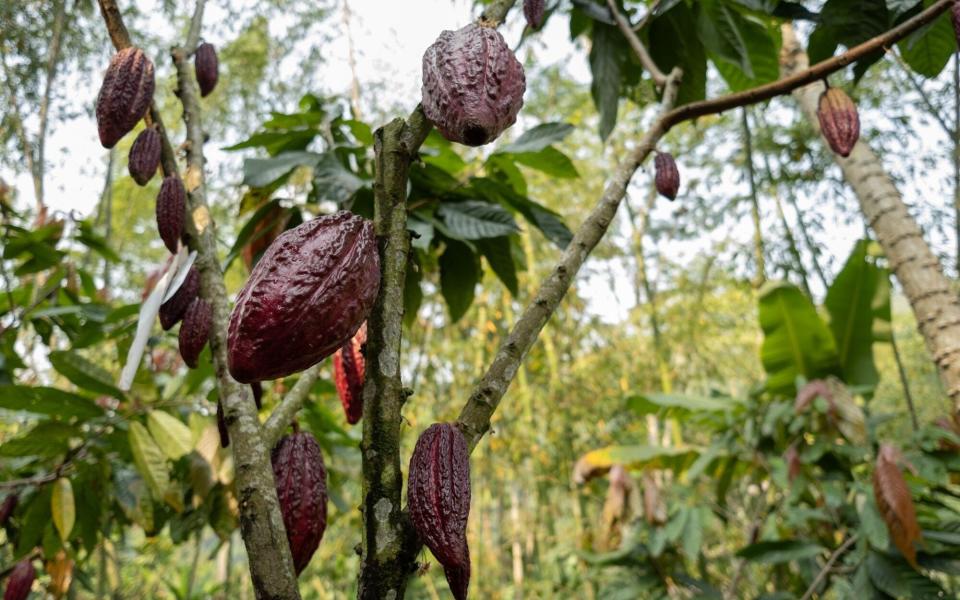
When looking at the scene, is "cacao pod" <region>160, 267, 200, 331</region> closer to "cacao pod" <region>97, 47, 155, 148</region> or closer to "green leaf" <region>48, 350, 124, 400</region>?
"cacao pod" <region>97, 47, 155, 148</region>

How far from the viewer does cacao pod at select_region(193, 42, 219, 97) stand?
0.87m

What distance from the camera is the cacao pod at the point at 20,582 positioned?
41.4 inches

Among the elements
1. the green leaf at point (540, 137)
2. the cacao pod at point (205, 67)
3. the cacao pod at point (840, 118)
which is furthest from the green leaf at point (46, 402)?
the cacao pod at point (840, 118)

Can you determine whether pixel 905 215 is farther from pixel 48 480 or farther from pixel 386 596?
pixel 48 480

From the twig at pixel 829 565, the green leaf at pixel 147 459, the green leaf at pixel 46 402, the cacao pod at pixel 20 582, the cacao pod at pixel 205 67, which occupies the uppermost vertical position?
the cacao pod at pixel 205 67

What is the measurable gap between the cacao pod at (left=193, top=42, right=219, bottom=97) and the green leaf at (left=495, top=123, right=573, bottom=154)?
426 mm

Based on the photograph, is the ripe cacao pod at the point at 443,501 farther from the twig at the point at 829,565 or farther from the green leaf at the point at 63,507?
the twig at the point at 829,565

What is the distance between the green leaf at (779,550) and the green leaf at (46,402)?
1658 millimetres

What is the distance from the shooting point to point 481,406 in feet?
1.49

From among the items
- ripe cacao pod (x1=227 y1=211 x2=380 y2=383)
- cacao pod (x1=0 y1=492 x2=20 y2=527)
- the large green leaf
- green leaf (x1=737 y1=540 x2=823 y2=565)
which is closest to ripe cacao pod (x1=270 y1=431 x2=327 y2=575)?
ripe cacao pod (x1=227 y1=211 x2=380 y2=383)

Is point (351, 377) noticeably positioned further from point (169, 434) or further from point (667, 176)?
point (169, 434)

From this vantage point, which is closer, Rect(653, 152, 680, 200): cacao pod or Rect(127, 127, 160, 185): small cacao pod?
Rect(127, 127, 160, 185): small cacao pod

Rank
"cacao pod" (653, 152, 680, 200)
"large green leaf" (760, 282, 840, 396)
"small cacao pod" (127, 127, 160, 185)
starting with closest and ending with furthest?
"small cacao pod" (127, 127, 160, 185) → "cacao pod" (653, 152, 680, 200) → "large green leaf" (760, 282, 840, 396)

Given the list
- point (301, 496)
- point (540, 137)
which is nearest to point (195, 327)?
point (301, 496)
